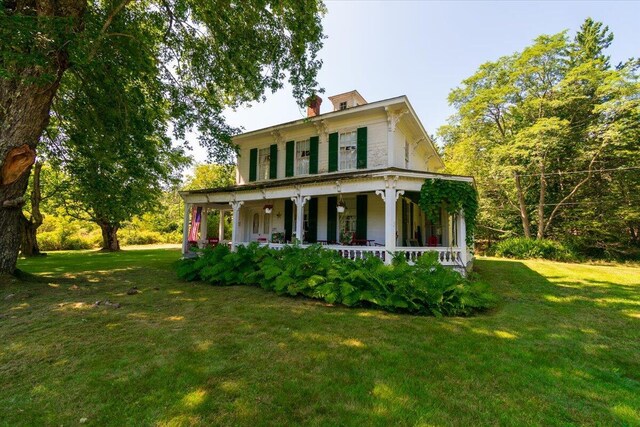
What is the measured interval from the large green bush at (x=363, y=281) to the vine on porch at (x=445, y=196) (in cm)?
245

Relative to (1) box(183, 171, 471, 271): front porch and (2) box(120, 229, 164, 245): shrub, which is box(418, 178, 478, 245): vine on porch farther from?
(2) box(120, 229, 164, 245): shrub

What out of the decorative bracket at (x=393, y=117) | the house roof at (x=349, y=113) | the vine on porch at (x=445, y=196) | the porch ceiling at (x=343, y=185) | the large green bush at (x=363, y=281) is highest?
the house roof at (x=349, y=113)

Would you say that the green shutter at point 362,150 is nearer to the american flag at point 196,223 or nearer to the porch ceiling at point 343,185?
the porch ceiling at point 343,185

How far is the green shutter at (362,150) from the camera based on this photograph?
1163 centimetres

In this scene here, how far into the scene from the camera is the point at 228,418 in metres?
2.58

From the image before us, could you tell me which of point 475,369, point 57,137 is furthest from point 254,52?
point 475,369

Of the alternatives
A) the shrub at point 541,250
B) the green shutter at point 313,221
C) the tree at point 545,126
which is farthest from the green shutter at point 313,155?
the shrub at point 541,250

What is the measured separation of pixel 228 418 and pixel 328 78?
10.8 m

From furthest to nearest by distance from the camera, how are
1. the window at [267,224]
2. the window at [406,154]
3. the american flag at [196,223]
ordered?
the american flag at [196,223] < the window at [267,224] < the window at [406,154]

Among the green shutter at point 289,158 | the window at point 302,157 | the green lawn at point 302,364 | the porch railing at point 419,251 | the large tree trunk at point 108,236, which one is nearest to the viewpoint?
the green lawn at point 302,364

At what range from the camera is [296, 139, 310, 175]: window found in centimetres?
1323

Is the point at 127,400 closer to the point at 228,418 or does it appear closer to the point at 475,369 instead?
the point at 228,418

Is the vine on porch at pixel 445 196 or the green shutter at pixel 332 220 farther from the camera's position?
the green shutter at pixel 332 220

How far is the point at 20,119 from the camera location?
7.21 meters
